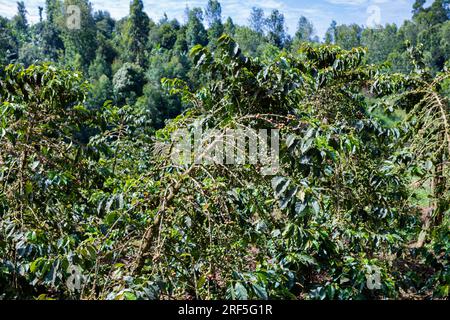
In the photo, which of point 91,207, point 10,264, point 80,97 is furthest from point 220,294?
point 80,97

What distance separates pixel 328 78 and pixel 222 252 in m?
2.10

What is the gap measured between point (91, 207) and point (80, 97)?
789 mm

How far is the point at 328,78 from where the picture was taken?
3352 millimetres

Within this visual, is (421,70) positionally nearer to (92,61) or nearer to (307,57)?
(307,57)

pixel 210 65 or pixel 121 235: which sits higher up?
pixel 210 65

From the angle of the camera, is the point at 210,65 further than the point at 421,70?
No

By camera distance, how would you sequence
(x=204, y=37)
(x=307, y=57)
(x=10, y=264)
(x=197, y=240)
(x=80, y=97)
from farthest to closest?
(x=204, y=37)
(x=307, y=57)
(x=80, y=97)
(x=197, y=240)
(x=10, y=264)

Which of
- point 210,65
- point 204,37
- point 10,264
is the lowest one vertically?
point 10,264

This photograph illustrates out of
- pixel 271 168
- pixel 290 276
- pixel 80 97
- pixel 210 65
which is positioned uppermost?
pixel 210 65

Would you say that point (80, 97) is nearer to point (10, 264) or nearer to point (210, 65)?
point (210, 65)

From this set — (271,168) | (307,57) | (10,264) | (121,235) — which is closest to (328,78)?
(307,57)

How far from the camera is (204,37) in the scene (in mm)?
41719

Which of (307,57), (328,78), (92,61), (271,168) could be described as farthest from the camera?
(92,61)

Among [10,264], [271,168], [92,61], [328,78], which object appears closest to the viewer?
[10,264]
